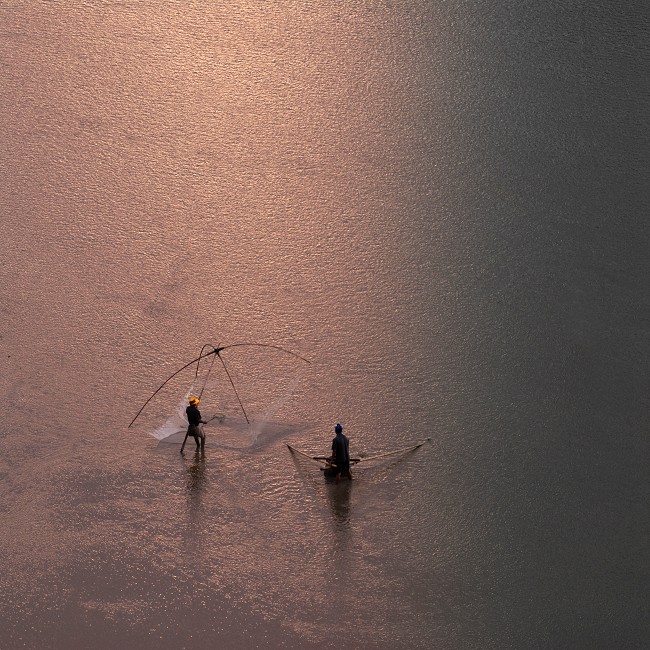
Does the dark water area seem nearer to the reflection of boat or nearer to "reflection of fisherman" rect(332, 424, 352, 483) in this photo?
the reflection of boat

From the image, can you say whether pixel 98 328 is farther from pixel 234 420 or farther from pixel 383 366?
pixel 383 366

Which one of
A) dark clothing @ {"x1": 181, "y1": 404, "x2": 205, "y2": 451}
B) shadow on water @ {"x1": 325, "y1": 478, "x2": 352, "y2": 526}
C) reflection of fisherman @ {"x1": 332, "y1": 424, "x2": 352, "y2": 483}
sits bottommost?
shadow on water @ {"x1": 325, "y1": 478, "x2": 352, "y2": 526}

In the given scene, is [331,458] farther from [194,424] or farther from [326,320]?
[326,320]

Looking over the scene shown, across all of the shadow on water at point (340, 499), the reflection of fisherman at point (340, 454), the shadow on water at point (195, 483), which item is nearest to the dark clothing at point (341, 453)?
the reflection of fisherman at point (340, 454)

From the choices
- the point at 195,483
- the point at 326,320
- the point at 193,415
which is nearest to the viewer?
the point at 195,483

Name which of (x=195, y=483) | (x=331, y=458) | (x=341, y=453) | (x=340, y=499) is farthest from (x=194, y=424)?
(x=340, y=499)

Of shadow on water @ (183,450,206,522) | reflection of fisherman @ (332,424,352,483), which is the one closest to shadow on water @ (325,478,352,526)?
reflection of fisherman @ (332,424,352,483)
